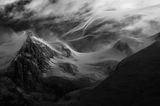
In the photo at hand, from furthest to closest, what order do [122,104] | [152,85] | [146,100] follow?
[152,85] < [122,104] < [146,100]

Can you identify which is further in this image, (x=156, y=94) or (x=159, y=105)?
(x=156, y=94)

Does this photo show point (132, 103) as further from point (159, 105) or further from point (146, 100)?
point (159, 105)

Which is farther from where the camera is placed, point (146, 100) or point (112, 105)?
point (112, 105)

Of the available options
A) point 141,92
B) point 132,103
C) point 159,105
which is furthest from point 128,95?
point 159,105

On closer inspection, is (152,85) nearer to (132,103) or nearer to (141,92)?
(141,92)

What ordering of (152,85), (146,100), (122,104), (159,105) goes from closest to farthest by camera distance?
(159,105) → (146,100) → (122,104) → (152,85)

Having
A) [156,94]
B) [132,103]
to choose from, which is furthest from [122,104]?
[156,94]

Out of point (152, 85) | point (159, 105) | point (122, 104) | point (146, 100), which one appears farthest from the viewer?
point (152, 85)
